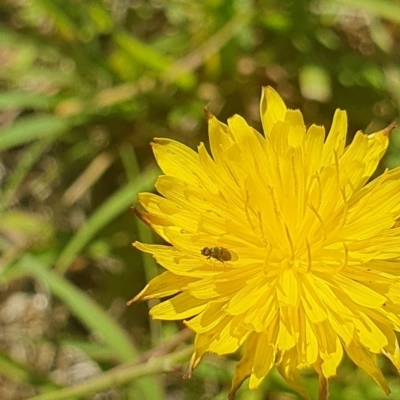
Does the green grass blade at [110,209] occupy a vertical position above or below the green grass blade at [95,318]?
above

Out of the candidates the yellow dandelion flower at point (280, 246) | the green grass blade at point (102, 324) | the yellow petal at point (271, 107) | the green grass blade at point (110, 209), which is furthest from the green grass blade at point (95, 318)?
the yellow petal at point (271, 107)

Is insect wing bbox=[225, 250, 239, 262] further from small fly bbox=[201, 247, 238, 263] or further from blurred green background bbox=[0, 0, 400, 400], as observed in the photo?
blurred green background bbox=[0, 0, 400, 400]

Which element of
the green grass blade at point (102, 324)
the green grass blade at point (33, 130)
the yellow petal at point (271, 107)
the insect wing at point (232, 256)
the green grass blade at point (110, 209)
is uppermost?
the yellow petal at point (271, 107)

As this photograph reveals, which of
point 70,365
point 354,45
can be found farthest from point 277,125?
point 70,365

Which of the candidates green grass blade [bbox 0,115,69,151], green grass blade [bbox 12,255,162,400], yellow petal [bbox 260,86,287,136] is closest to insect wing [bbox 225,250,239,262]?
yellow petal [bbox 260,86,287,136]

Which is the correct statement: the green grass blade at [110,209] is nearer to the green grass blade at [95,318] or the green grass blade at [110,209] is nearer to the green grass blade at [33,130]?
the green grass blade at [95,318]

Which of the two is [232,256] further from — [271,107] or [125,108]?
[125,108]

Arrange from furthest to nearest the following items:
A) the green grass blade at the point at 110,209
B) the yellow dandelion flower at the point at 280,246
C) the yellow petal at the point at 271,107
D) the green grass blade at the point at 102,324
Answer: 1. the green grass blade at the point at 110,209
2. the green grass blade at the point at 102,324
3. the yellow petal at the point at 271,107
4. the yellow dandelion flower at the point at 280,246

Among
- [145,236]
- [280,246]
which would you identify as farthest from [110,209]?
[280,246]
